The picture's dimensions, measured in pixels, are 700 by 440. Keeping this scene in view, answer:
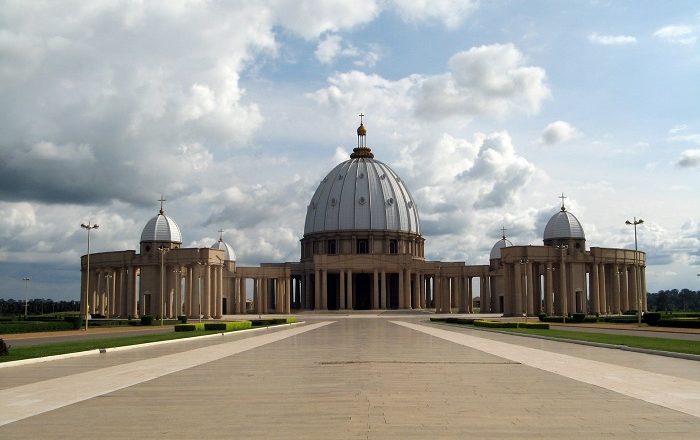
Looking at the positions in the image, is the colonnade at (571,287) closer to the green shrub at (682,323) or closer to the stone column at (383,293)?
the stone column at (383,293)

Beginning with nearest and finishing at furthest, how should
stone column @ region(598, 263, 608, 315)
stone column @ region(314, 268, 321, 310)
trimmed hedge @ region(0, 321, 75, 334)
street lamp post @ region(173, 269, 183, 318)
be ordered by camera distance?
1. trimmed hedge @ region(0, 321, 75, 334)
2. street lamp post @ region(173, 269, 183, 318)
3. stone column @ region(598, 263, 608, 315)
4. stone column @ region(314, 268, 321, 310)

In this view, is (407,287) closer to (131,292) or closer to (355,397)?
(131,292)

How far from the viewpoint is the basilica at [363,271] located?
89375 mm

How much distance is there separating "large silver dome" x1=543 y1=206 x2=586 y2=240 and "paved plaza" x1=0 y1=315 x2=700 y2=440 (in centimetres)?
8111

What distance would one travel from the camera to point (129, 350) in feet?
94.5

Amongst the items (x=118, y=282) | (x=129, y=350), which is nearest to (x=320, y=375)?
(x=129, y=350)

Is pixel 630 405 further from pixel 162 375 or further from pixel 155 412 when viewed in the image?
pixel 162 375

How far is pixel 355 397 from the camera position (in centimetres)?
1387

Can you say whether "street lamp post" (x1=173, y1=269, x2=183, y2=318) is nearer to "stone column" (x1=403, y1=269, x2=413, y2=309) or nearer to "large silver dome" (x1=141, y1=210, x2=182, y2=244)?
"large silver dome" (x1=141, y1=210, x2=182, y2=244)

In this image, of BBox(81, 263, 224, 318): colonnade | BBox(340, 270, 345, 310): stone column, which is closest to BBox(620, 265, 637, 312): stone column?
BBox(340, 270, 345, 310): stone column

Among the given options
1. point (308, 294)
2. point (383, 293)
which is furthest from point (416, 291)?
point (308, 294)

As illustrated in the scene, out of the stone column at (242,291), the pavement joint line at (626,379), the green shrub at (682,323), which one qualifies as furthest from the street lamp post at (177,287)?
the pavement joint line at (626,379)

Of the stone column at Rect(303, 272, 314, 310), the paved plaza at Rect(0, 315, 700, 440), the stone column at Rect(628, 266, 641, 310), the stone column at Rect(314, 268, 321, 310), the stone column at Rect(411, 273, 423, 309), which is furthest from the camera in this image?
→ the stone column at Rect(303, 272, 314, 310)

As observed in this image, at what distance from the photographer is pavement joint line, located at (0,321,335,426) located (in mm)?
12797
